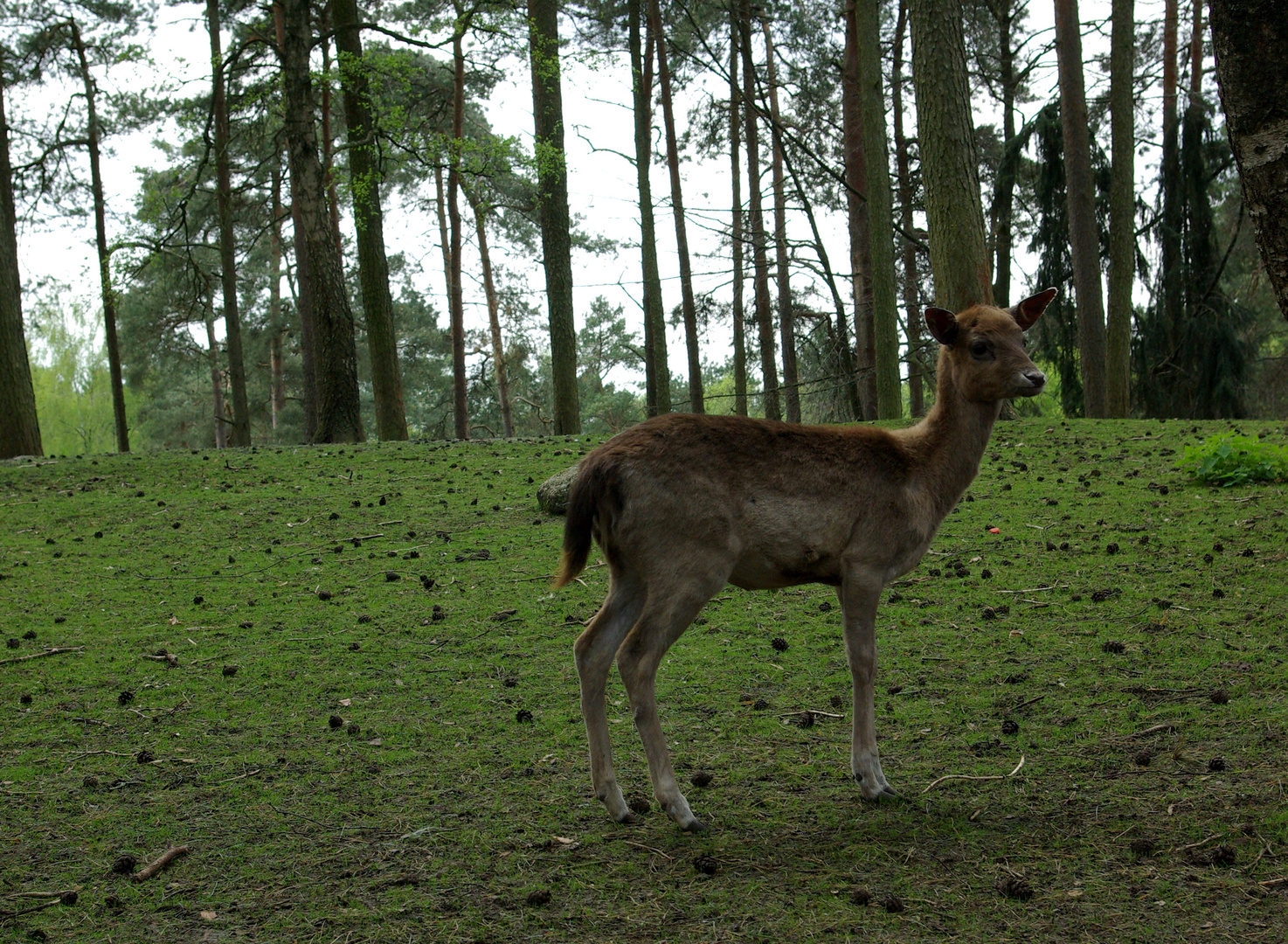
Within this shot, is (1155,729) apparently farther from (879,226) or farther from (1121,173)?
(1121,173)

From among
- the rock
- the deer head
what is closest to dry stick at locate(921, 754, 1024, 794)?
the deer head

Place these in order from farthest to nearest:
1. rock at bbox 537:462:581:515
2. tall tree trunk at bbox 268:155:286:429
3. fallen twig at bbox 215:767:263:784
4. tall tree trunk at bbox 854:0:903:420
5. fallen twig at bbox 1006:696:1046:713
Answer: tall tree trunk at bbox 268:155:286:429, tall tree trunk at bbox 854:0:903:420, rock at bbox 537:462:581:515, fallen twig at bbox 1006:696:1046:713, fallen twig at bbox 215:767:263:784

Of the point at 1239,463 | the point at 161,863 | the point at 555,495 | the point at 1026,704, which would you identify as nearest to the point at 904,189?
the point at 1239,463

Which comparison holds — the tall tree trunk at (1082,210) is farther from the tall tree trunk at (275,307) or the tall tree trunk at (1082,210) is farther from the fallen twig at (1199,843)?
A: the tall tree trunk at (275,307)

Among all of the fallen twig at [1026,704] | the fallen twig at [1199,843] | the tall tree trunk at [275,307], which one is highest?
the tall tree trunk at [275,307]

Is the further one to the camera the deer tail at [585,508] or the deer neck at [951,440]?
the deer neck at [951,440]

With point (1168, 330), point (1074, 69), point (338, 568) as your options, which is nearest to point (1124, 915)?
point (338, 568)

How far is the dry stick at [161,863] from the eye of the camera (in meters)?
3.92

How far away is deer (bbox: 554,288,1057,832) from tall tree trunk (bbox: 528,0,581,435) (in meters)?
13.4

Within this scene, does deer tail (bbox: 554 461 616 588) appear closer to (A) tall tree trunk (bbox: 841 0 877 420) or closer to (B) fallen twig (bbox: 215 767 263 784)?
(B) fallen twig (bbox: 215 767 263 784)

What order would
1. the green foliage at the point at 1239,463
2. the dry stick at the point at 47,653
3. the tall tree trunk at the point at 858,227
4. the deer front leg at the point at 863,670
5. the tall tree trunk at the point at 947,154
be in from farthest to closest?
1. the tall tree trunk at the point at 858,227
2. the tall tree trunk at the point at 947,154
3. the green foliage at the point at 1239,463
4. the dry stick at the point at 47,653
5. the deer front leg at the point at 863,670

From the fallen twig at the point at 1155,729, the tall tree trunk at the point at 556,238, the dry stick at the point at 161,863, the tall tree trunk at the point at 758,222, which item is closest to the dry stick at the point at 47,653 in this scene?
the dry stick at the point at 161,863

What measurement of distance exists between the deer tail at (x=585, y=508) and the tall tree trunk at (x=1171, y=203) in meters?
21.0

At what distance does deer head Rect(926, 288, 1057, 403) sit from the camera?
5180 millimetres
